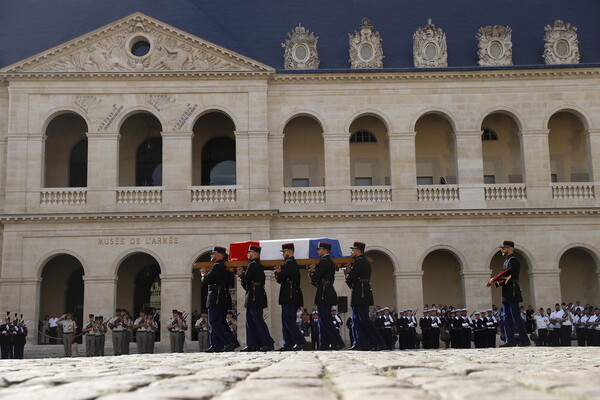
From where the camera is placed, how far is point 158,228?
27.1 meters

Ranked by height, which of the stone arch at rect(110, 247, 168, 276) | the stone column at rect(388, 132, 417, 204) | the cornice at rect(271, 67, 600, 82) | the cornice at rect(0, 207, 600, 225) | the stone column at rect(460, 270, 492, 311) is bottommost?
the stone column at rect(460, 270, 492, 311)

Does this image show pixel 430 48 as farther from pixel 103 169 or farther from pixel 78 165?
pixel 78 165

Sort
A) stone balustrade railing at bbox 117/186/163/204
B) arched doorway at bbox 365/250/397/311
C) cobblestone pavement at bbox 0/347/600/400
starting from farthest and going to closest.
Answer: arched doorway at bbox 365/250/397/311 < stone balustrade railing at bbox 117/186/163/204 < cobblestone pavement at bbox 0/347/600/400

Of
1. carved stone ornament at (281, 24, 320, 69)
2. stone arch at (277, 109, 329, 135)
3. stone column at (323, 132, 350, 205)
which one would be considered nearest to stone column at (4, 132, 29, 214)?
stone arch at (277, 109, 329, 135)

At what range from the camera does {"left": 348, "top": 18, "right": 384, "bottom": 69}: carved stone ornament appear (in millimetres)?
28844

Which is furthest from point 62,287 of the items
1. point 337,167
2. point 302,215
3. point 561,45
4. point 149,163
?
point 561,45

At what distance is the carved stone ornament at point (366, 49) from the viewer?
28844mm

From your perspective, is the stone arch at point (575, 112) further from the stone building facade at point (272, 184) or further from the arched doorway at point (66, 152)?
the arched doorway at point (66, 152)

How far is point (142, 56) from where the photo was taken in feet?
92.1

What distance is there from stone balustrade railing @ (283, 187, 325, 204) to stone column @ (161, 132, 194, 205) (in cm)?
363

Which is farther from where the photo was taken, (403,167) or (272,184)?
(403,167)

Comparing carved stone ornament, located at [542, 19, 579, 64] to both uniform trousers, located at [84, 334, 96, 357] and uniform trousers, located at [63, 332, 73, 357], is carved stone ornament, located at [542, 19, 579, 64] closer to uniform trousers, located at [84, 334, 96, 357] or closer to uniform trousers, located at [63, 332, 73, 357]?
uniform trousers, located at [84, 334, 96, 357]

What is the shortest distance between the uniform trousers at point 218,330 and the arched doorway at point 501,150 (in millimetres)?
17479

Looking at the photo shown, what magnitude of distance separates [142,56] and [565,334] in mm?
17748
